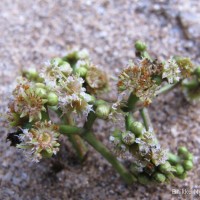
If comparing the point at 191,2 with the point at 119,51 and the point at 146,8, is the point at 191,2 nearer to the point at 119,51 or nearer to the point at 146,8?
the point at 146,8

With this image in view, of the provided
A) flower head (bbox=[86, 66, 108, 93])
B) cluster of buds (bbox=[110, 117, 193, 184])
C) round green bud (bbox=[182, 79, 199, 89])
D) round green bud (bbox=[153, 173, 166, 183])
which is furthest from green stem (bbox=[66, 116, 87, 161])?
round green bud (bbox=[182, 79, 199, 89])

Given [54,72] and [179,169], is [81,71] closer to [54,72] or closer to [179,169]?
[54,72]

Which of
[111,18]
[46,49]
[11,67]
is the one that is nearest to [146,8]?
[111,18]

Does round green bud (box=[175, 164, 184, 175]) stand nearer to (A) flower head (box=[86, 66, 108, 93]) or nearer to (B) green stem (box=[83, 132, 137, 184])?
(B) green stem (box=[83, 132, 137, 184])

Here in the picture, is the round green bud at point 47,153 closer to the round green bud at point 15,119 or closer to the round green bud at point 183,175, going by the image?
the round green bud at point 15,119

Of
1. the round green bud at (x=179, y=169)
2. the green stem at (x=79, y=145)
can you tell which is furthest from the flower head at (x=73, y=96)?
the round green bud at (x=179, y=169)

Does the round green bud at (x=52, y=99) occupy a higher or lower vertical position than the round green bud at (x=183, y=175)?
higher

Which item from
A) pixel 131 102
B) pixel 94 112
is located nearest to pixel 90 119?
pixel 94 112

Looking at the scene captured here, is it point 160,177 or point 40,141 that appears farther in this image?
point 160,177
